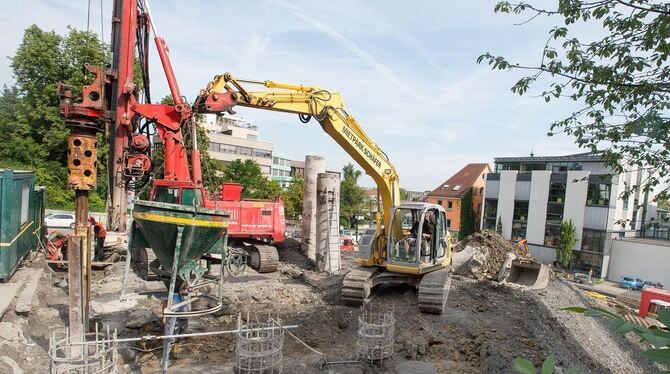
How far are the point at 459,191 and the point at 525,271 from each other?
3095 centimetres

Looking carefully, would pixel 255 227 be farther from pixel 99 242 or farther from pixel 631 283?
pixel 631 283

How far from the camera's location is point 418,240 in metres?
9.92

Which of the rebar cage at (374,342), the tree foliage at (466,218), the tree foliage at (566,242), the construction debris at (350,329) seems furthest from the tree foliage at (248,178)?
→ the rebar cage at (374,342)

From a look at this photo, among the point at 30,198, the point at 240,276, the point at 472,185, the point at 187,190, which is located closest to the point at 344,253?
the point at 240,276

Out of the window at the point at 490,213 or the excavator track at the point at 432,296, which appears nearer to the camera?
the excavator track at the point at 432,296

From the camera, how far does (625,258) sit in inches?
1230

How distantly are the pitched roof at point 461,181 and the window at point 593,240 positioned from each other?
531 inches

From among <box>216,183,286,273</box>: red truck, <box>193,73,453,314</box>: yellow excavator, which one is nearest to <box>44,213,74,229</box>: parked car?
<box>216,183,286,273</box>: red truck

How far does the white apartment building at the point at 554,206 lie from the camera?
31.6 metres

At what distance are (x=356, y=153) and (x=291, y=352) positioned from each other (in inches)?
205

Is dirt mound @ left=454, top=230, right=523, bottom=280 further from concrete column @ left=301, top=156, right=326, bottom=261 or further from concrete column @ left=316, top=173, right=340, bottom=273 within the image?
concrete column @ left=301, top=156, right=326, bottom=261

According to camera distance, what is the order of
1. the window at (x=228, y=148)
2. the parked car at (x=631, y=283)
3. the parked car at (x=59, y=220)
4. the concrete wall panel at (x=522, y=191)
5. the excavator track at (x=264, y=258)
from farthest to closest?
1. the window at (x=228, y=148)
2. the concrete wall panel at (x=522, y=191)
3. the parked car at (x=631, y=283)
4. the parked car at (x=59, y=220)
5. the excavator track at (x=264, y=258)

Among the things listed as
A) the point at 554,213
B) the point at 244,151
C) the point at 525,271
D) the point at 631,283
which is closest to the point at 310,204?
the point at 525,271

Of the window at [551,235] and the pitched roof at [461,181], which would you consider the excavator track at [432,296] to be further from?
the pitched roof at [461,181]
